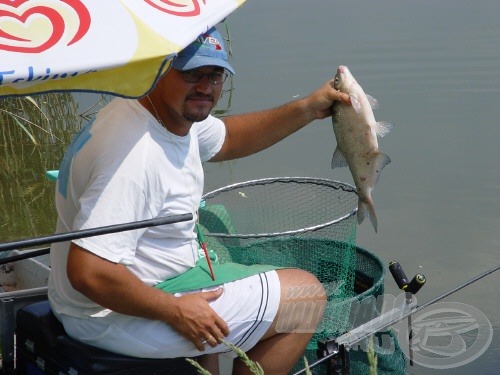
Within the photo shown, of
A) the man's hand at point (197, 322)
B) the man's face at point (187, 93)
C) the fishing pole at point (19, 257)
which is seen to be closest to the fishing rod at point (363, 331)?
the man's hand at point (197, 322)

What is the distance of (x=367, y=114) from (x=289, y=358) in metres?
0.96

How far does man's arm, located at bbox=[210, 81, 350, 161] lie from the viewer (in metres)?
3.43

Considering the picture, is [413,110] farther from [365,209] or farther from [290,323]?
[290,323]

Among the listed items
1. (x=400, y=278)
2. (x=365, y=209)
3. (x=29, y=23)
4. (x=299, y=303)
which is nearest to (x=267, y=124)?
(x=365, y=209)

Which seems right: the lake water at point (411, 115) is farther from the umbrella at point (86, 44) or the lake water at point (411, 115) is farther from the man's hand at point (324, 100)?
the umbrella at point (86, 44)

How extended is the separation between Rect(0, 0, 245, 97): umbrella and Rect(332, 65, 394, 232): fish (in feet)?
2.93

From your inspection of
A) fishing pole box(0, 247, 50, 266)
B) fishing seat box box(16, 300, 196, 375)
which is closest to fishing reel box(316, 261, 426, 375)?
fishing seat box box(16, 300, 196, 375)

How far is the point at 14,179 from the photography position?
8047 mm

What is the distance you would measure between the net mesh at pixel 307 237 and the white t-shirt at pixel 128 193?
62 centimetres

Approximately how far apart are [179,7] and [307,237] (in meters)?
1.36

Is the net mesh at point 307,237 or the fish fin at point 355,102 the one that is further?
the net mesh at point 307,237

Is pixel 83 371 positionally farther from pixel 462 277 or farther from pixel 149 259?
pixel 462 277

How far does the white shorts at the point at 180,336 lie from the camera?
8.89ft

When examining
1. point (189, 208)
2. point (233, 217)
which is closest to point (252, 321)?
point (189, 208)
